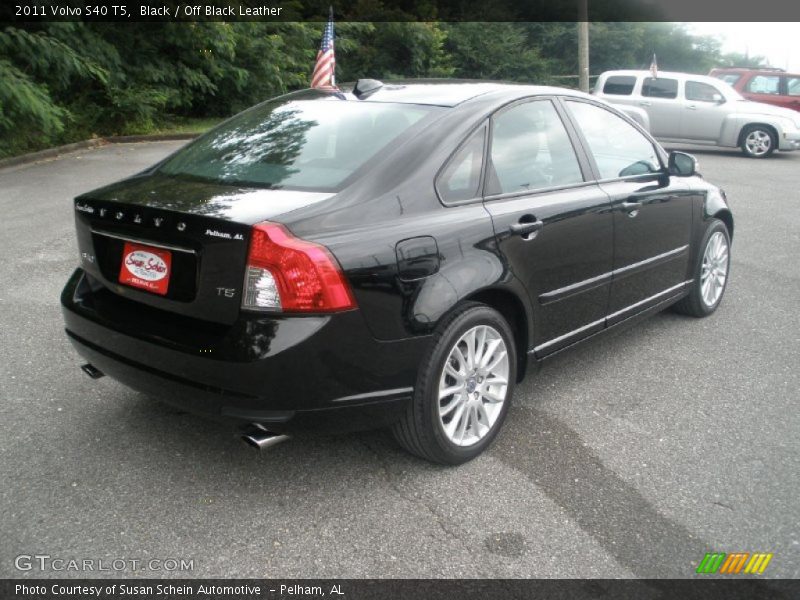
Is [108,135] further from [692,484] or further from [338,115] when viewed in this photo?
[692,484]

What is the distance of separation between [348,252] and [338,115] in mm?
1097

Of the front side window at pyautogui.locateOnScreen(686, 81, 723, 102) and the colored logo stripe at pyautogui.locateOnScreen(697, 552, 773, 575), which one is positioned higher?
the front side window at pyautogui.locateOnScreen(686, 81, 723, 102)

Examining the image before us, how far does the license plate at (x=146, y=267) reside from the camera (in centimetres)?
294

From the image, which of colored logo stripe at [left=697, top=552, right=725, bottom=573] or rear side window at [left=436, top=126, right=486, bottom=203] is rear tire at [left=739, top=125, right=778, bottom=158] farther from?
colored logo stripe at [left=697, top=552, right=725, bottom=573]

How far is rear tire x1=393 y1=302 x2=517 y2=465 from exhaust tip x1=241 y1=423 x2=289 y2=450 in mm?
535

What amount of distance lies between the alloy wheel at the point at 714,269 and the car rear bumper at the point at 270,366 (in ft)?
10.2

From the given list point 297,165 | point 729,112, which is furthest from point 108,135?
point 297,165

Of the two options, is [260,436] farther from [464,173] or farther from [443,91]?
[443,91]

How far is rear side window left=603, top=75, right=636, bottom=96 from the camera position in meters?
17.0

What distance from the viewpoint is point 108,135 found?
16.0 metres

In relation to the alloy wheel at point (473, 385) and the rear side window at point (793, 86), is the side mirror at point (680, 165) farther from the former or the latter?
the rear side window at point (793, 86)

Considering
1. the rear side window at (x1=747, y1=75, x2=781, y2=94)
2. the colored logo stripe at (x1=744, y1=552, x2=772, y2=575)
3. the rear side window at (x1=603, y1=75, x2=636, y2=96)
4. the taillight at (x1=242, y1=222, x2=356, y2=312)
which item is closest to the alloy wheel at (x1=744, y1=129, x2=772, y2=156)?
the rear side window at (x1=603, y1=75, x2=636, y2=96)

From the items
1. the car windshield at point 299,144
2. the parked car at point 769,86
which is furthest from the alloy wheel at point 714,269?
the parked car at point 769,86

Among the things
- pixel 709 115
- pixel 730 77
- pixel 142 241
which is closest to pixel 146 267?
pixel 142 241
